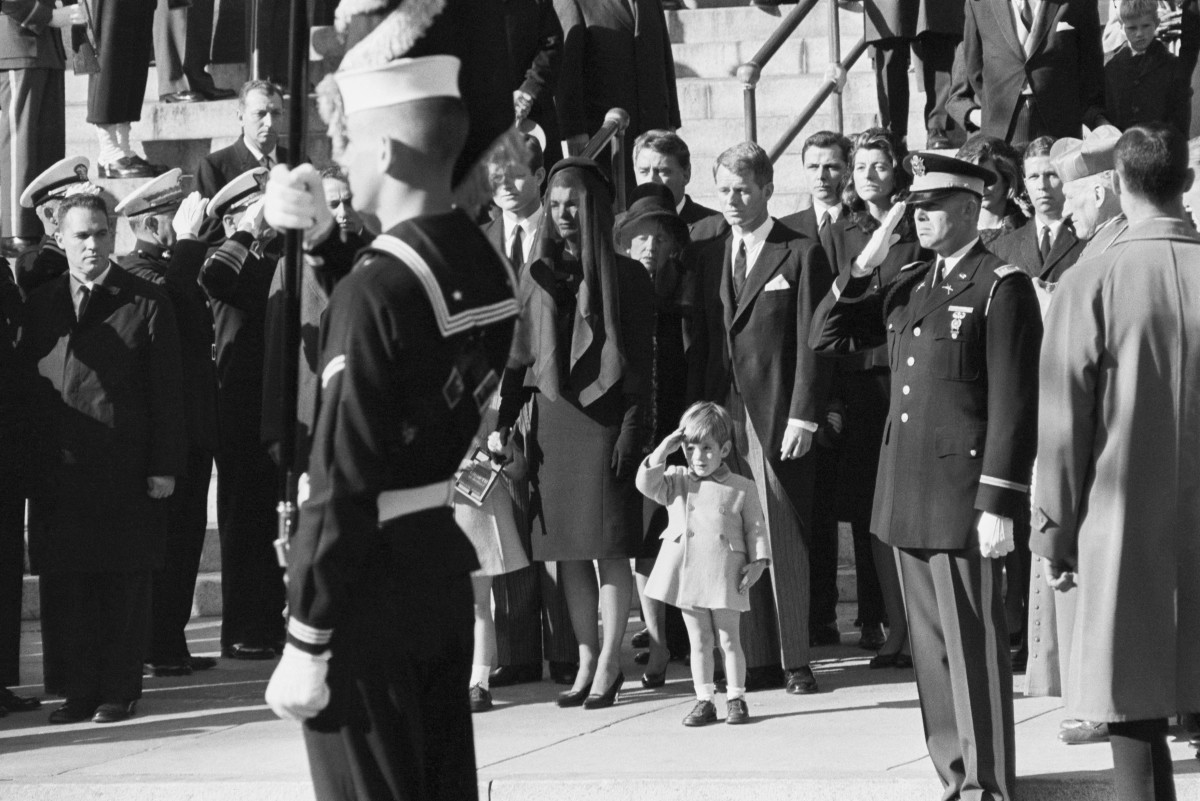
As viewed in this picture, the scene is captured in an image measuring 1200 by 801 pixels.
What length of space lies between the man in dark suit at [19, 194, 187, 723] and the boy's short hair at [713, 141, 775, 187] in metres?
2.46

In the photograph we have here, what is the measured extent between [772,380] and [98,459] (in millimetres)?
2820

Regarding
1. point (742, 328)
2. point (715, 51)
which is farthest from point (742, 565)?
point (715, 51)

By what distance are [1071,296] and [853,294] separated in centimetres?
136

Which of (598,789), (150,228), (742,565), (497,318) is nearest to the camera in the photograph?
(497,318)

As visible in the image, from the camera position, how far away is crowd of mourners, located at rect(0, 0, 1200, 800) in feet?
19.1

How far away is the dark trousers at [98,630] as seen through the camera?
28.2ft

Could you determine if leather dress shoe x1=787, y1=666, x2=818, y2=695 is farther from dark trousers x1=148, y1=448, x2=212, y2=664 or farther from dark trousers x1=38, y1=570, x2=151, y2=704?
dark trousers x1=148, y1=448, x2=212, y2=664

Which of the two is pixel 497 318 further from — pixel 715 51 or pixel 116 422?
pixel 715 51

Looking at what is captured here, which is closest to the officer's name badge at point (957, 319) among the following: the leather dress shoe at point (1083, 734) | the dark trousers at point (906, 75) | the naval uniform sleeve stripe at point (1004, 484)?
the naval uniform sleeve stripe at point (1004, 484)

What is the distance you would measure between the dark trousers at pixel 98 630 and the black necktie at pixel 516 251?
2.03 m

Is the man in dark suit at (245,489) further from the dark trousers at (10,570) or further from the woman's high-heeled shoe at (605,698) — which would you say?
the woman's high-heeled shoe at (605,698)

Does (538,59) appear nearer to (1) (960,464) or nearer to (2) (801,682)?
(2) (801,682)

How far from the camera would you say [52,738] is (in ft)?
27.0

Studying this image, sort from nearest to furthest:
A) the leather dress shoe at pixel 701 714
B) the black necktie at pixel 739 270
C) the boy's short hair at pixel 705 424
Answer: the leather dress shoe at pixel 701 714, the boy's short hair at pixel 705 424, the black necktie at pixel 739 270
